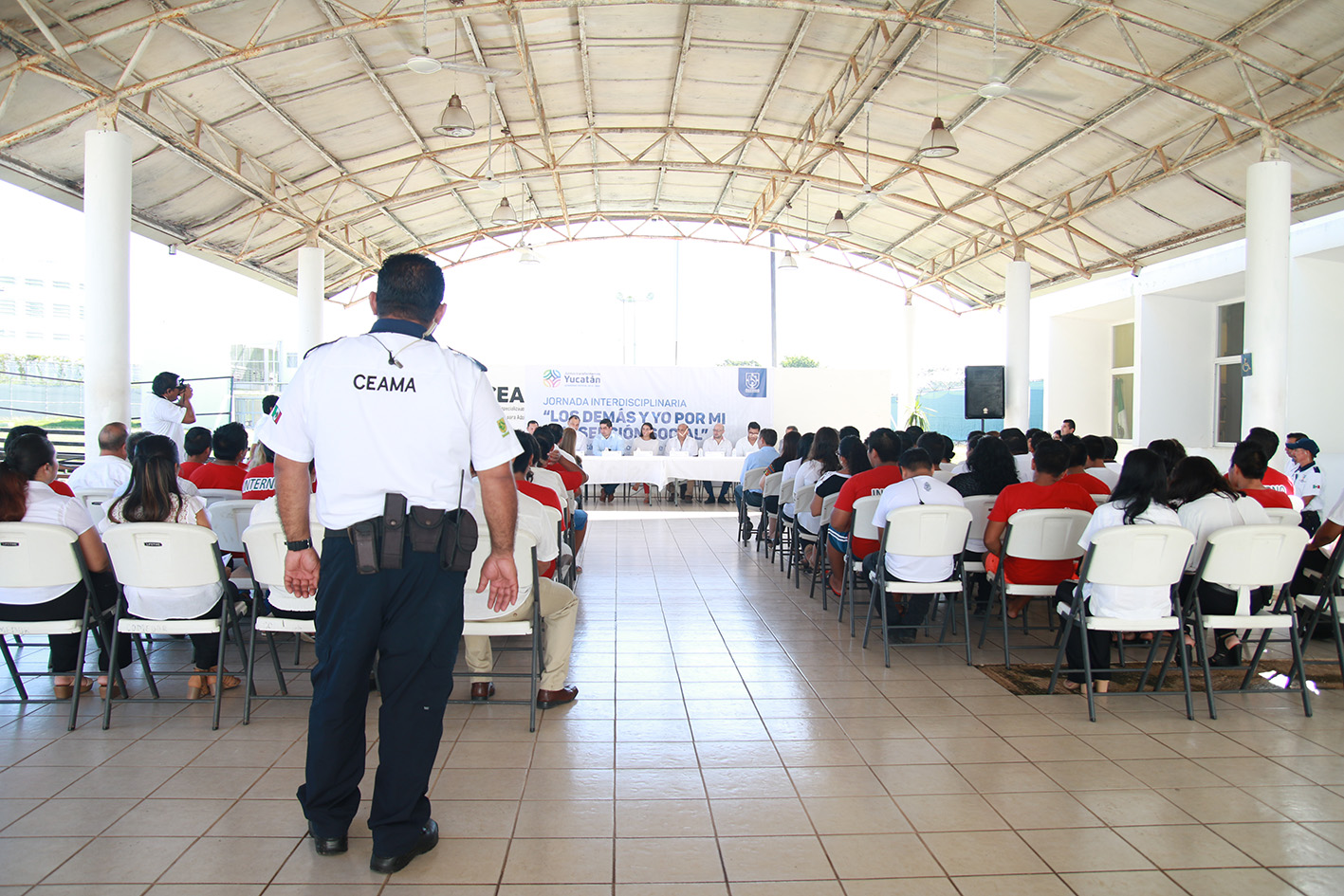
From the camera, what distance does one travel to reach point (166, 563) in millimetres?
3072

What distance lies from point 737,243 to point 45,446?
13195mm

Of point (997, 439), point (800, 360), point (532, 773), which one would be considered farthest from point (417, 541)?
point (800, 360)

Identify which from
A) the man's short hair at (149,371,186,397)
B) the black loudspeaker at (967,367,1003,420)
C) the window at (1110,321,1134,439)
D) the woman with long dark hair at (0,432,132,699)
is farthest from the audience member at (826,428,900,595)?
the window at (1110,321,1134,439)

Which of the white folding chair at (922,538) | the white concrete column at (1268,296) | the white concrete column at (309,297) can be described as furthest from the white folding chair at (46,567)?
the white concrete column at (309,297)

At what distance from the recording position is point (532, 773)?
2.71 metres

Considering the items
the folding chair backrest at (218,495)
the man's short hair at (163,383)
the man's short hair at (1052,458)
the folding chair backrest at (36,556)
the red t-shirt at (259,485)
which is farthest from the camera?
the man's short hair at (163,383)

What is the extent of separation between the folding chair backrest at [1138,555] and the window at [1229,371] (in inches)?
402

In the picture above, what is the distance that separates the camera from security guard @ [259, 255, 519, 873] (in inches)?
80.4

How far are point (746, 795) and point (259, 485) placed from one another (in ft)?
9.67

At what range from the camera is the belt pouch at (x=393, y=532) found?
201 cm

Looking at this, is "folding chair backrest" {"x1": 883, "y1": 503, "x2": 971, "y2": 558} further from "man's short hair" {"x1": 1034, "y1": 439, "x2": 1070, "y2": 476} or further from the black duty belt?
the black duty belt

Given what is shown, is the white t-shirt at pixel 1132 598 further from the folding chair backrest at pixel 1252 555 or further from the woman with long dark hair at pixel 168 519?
the woman with long dark hair at pixel 168 519

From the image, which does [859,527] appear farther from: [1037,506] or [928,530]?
[1037,506]

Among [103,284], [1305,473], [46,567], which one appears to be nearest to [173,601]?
[46,567]
